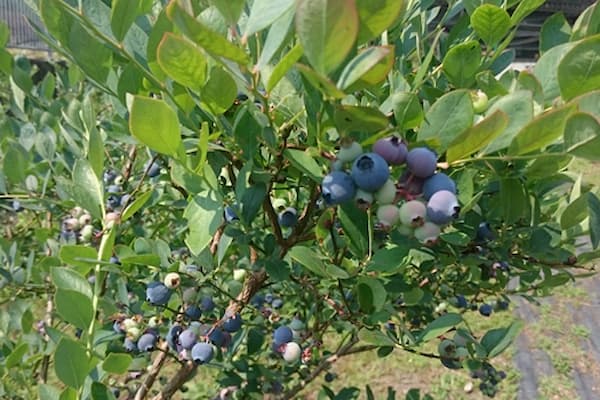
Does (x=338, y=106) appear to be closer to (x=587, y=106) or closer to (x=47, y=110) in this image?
(x=587, y=106)

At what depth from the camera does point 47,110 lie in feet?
4.41

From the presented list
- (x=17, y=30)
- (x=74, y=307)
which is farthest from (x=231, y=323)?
A: (x=17, y=30)

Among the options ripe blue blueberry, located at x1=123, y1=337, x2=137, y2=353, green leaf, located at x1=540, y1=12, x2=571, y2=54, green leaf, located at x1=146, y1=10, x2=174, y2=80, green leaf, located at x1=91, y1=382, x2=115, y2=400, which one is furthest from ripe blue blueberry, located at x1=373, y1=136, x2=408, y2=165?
ripe blue blueberry, located at x1=123, y1=337, x2=137, y2=353

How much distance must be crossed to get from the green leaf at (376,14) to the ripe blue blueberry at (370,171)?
9 cm

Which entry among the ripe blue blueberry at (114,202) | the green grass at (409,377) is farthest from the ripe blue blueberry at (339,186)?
the green grass at (409,377)

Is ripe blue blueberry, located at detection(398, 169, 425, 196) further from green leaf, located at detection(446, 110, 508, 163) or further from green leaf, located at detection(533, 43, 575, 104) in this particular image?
green leaf, located at detection(533, 43, 575, 104)

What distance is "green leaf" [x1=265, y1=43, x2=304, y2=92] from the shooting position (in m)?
0.39

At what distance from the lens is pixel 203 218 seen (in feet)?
1.67

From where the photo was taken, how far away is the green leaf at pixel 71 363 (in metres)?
0.54

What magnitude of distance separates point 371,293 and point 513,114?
247 mm

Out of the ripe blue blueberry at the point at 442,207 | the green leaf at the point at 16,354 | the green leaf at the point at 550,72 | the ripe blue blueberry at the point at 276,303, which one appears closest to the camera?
the ripe blue blueberry at the point at 442,207

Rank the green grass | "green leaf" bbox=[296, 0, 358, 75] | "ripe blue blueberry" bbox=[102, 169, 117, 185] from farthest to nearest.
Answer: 1. the green grass
2. "ripe blue blueberry" bbox=[102, 169, 117, 185]
3. "green leaf" bbox=[296, 0, 358, 75]

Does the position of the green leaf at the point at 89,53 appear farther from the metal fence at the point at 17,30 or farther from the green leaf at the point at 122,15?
the metal fence at the point at 17,30

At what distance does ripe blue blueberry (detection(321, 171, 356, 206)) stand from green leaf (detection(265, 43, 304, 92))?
0.27ft
